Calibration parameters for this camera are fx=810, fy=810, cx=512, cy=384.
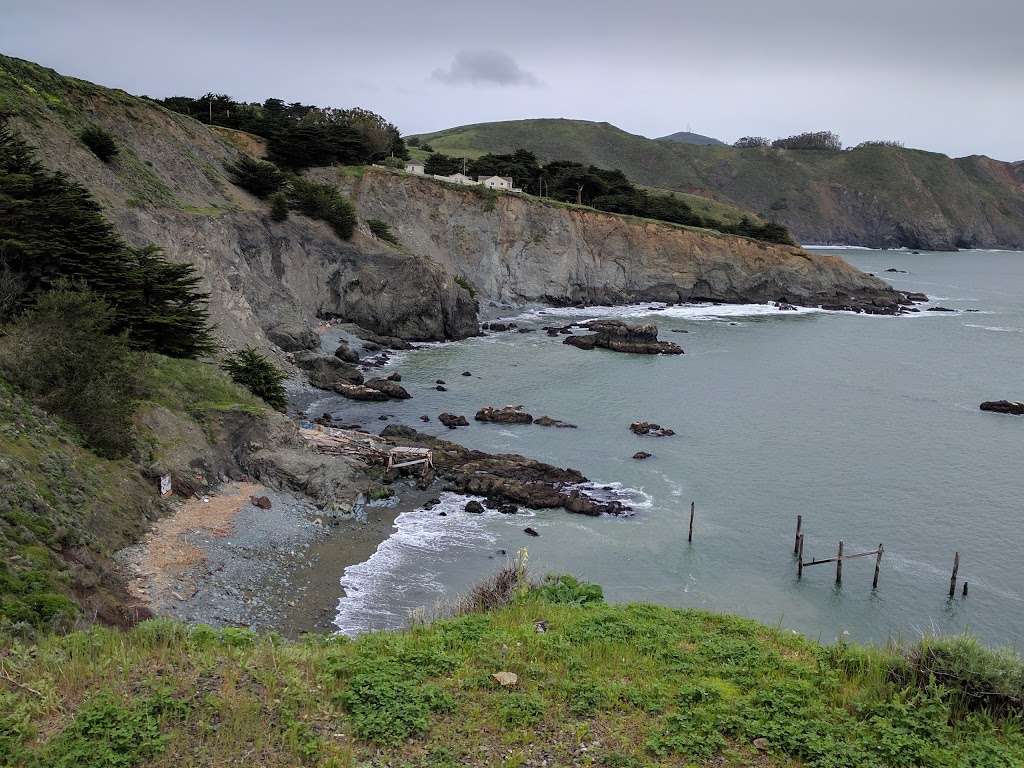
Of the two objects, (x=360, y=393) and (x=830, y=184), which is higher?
(x=830, y=184)

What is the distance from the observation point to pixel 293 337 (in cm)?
4638

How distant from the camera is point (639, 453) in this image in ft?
111

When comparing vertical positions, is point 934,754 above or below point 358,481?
above

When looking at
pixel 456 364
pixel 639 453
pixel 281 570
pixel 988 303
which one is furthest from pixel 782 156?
pixel 281 570

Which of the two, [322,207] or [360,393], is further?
[322,207]

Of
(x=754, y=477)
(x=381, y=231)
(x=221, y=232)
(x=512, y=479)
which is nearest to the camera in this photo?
(x=512, y=479)

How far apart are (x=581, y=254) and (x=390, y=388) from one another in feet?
134

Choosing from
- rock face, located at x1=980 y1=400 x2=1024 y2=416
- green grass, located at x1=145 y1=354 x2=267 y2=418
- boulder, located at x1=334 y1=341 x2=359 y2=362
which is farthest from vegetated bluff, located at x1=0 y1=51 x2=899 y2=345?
rock face, located at x1=980 y1=400 x2=1024 y2=416

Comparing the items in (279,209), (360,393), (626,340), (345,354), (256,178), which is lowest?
(360,393)

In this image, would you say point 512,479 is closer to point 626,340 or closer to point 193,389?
point 193,389

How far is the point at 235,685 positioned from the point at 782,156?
208 metres

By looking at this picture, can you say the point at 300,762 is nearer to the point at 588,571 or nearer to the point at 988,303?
the point at 588,571

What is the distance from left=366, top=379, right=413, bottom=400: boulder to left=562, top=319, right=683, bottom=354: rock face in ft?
62.0

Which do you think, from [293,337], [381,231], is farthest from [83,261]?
[381,231]
